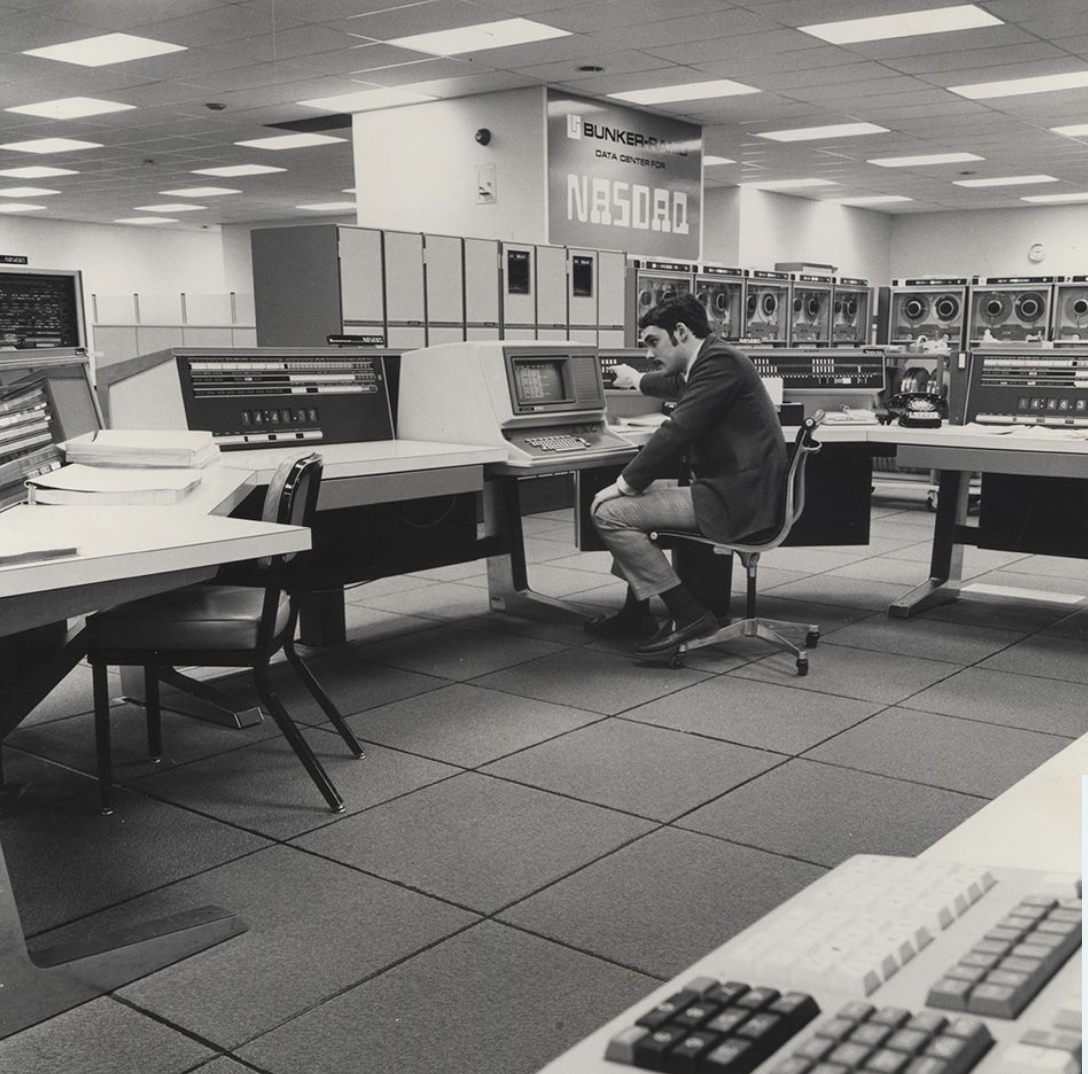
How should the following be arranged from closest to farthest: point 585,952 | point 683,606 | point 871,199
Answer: point 585,952 → point 683,606 → point 871,199

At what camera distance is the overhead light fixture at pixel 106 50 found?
7203 mm

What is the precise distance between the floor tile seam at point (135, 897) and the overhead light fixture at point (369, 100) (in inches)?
285

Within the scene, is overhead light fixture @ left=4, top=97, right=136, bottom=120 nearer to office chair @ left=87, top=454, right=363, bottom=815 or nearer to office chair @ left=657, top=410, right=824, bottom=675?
office chair @ left=657, top=410, right=824, bottom=675

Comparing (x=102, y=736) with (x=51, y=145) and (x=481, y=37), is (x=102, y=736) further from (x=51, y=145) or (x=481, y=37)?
(x=51, y=145)

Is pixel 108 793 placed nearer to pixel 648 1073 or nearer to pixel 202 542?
pixel 202 542

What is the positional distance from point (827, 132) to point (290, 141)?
494 centimetres

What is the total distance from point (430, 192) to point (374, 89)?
0.91 metres

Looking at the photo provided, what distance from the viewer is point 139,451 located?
2.80 meters

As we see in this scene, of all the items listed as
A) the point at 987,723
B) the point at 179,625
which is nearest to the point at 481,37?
the point at 987,723

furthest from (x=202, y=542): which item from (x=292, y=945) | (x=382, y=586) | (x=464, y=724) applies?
(x=382, y=586)

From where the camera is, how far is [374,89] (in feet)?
28.1

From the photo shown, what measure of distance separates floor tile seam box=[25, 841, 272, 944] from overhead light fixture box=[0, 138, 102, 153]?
32.6 feet

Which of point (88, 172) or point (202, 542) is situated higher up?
point (88, 172)

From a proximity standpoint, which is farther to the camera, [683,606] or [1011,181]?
[1011,181]
